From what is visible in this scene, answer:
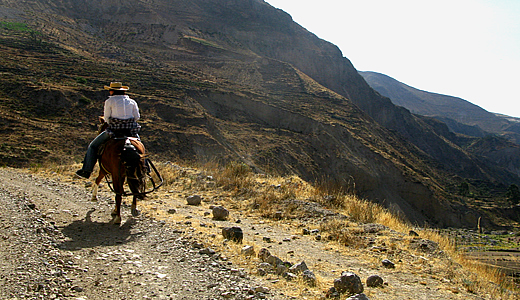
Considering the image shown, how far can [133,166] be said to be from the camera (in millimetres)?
5871

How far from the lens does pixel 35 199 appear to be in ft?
21.5

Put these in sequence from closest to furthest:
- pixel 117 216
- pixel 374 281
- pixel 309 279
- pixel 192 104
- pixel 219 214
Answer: pixel 309 279 → pixel 374 281 → pixel 117 216 → pixel 219 214 → pixel 192 104

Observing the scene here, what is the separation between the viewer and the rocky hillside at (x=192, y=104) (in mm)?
30266

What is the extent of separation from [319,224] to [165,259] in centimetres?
364

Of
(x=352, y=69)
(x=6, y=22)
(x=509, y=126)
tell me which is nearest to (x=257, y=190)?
(x=6, y=22)

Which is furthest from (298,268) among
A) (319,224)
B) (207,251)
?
(319,224)

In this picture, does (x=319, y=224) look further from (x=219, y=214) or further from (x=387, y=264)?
(x=387, y=264)

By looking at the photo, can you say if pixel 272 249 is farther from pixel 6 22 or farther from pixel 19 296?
pixel 6 22

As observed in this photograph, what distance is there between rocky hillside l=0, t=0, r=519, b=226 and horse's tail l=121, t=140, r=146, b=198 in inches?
329

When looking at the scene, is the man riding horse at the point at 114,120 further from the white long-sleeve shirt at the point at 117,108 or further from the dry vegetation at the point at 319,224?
the dry vegetation at the point at 319,224

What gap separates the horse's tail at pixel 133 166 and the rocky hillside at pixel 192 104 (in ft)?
27.4

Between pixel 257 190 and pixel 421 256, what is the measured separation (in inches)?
185

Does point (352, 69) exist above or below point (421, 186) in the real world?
above

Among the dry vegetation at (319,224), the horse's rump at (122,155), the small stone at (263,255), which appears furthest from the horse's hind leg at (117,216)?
the small stone at (263,255)
